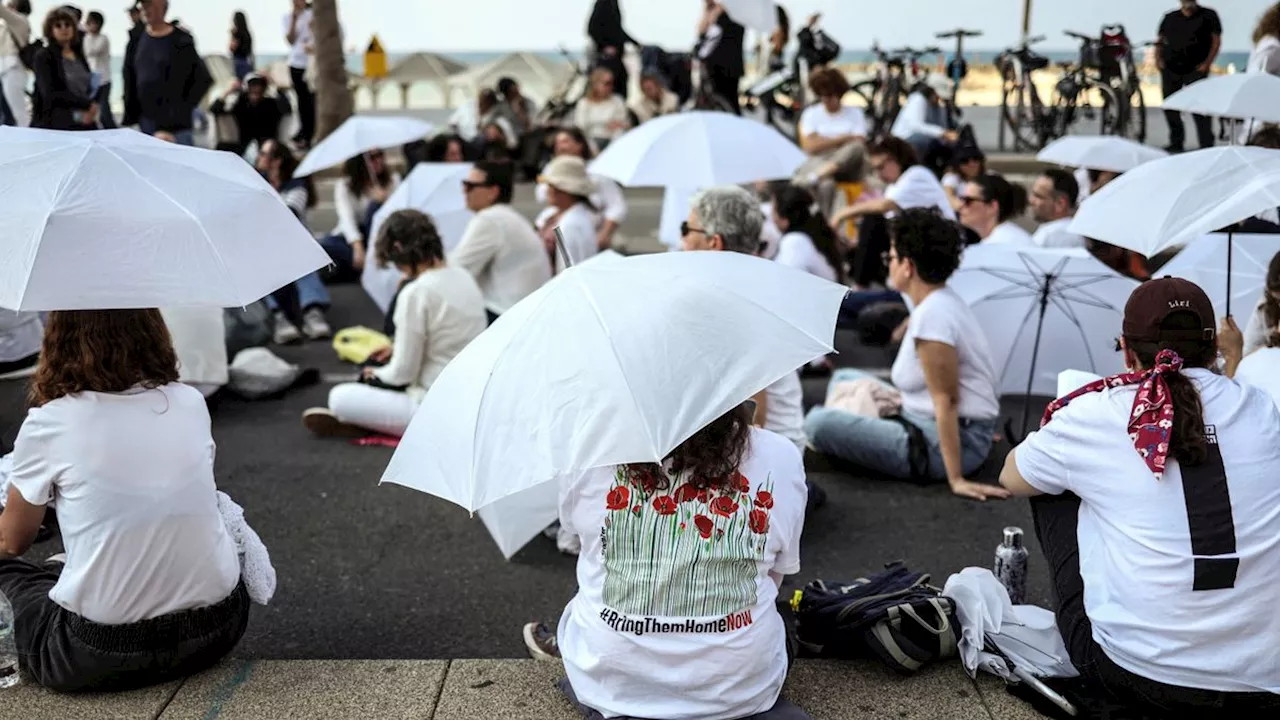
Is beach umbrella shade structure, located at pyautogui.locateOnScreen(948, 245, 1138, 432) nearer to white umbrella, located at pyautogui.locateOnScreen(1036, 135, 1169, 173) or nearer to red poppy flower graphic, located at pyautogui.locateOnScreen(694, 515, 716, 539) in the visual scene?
white umbrella, located at pyautogui.locateOnScreen(1036, 135, 1169, 173)

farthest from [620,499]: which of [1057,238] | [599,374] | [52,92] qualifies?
[52,92]

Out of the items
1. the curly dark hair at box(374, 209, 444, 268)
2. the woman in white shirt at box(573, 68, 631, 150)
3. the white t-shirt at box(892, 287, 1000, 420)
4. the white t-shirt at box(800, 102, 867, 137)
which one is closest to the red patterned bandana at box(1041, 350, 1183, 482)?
the white t-shirt at box(892, 287, 1000, 420)

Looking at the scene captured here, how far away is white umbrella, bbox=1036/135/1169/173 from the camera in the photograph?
7.62 metres

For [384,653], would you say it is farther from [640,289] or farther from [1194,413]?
[1194,413]

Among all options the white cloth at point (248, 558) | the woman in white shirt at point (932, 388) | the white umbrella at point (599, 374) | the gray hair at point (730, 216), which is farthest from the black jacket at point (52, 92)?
the white umbrella at point (599, 374)

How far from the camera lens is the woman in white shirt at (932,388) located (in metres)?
5.31

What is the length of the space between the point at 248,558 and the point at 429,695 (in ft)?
2.17

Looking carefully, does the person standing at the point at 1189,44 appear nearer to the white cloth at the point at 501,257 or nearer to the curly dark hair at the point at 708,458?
the white cloth at the point at 501,257

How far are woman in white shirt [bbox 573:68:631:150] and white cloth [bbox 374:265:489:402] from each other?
701 centimetres

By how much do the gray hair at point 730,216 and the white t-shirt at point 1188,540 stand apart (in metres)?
2.10

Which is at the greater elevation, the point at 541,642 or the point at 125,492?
the point at 125,492

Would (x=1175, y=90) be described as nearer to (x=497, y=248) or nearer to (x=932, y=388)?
(x=497, y=248)

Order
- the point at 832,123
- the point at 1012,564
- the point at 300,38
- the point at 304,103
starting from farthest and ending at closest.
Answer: the point at 304,103 → the point at 300,38 → the point at 832,123 → the point at 1012,564

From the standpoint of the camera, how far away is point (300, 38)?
56.4ft
